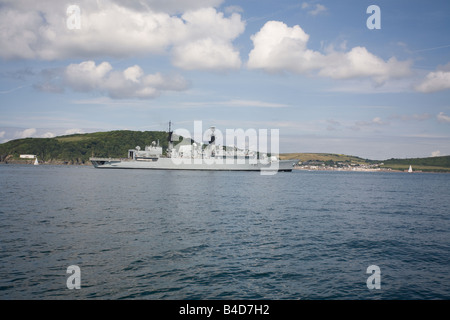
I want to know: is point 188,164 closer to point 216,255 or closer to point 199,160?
point 199,160

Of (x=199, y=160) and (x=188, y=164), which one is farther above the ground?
(x=199, y=160)

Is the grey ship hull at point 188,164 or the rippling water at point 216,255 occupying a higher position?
the grey ship hull at point 188,164

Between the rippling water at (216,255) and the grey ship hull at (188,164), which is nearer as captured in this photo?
the rippling water at (216,255)

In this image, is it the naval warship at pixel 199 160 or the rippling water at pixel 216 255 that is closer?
the rippling water at pixel 216 255

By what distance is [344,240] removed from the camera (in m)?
20.3

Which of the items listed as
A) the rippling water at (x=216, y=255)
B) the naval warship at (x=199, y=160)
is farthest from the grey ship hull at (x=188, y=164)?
the rippling water at (x=216, y=255)

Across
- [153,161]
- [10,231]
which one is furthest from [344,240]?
[153,161]

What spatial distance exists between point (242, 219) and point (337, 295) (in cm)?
1575

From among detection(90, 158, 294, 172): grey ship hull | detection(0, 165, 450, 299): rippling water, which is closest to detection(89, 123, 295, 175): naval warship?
detection(90, 158, 294, 172): grey ship hull

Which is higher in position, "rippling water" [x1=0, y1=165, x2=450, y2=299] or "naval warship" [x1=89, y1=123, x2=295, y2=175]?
"naval warship" [x1=89, y1=123, x2=295, y2=175]

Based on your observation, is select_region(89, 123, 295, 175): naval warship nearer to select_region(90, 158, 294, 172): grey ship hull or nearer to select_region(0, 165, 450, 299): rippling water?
select_region(90, 158, 294, 172): grey ship hull

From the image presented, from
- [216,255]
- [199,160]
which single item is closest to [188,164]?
[199,160]

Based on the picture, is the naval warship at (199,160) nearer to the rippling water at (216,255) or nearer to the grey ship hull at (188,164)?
the grey ship hull at (188,164)
